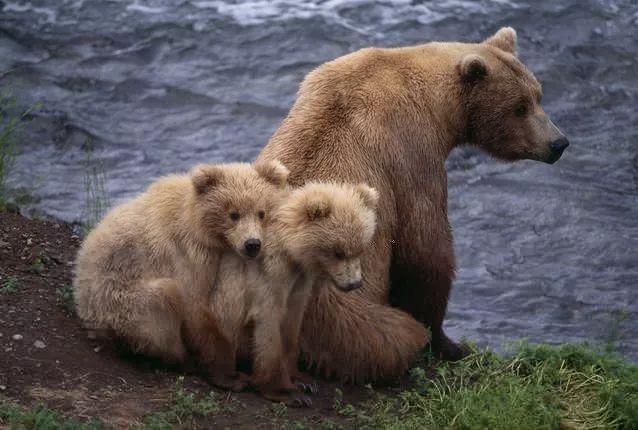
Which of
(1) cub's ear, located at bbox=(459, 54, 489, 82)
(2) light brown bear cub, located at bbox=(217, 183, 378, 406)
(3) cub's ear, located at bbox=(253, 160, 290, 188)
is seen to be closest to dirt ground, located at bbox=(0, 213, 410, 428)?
(2) light brown bear cub, located at bbox=(217, 183, 378, 406)

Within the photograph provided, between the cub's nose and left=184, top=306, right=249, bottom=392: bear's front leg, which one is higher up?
the cub's nose

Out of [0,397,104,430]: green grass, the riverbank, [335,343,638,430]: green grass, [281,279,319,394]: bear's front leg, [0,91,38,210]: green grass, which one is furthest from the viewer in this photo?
[0,91,38,210]: green grass

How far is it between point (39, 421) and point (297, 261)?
1655 mm

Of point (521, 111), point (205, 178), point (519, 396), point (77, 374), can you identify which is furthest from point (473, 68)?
point (77, 374)

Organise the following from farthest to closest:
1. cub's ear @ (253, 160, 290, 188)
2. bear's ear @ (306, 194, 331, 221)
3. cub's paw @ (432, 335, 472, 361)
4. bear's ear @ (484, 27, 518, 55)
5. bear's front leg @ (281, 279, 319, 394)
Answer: bear's ear @ (484, 27, 518, 55)
cub's paw @ (432, 335, 472, 361)
cub's ear @ (253, 160, 290, 188)
bear's front leg @ (281, 279, 319, 394)
bear's ear @ (306, 194, 331, 221)

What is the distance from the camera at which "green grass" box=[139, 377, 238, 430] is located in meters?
6.00

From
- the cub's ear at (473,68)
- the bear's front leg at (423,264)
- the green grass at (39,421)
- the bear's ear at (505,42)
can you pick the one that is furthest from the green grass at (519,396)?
the bear's ear at (505,42)

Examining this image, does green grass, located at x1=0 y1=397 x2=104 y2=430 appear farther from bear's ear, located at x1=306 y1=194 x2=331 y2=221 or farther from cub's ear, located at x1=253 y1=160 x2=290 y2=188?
cub's ear, located at x1=253 y1=160 x2=290 y2=188

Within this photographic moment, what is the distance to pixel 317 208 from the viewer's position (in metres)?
6.28

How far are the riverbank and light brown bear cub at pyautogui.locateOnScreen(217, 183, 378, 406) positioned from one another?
25 cm

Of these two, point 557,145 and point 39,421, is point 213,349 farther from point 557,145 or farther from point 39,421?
point 557,145

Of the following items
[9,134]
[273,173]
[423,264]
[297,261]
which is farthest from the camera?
[9,134]

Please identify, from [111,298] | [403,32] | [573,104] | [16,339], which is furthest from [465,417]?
[403,32]

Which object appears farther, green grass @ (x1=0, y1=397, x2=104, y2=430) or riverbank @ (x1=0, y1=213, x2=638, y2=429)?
riverbank @ (x1=0, y1=213, x2=638, y2=429)
